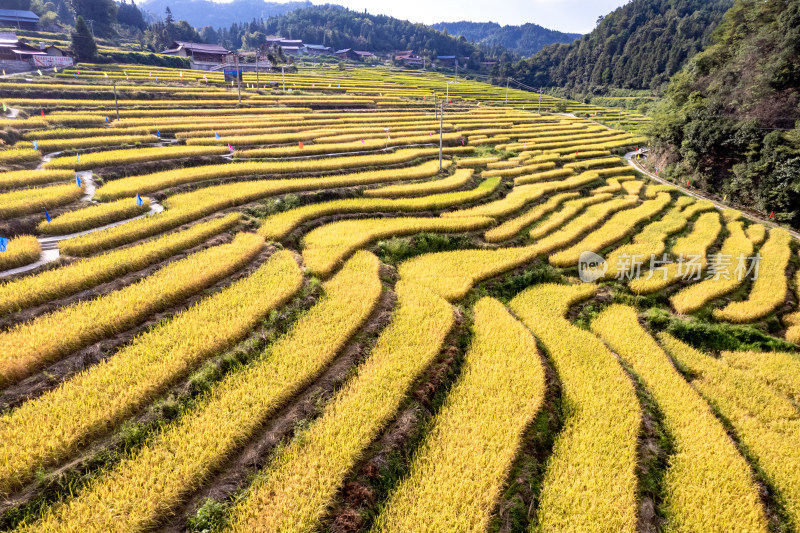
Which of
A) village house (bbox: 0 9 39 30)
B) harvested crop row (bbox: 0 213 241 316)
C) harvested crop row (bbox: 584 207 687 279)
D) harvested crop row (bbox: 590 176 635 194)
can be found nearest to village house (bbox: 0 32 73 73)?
village house (bbox: 0 9 39 30)

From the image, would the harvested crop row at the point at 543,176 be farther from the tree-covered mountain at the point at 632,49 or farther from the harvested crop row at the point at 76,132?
the tree-covered mountain at the point at 632,49

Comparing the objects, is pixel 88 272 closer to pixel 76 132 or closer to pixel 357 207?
pixel 357 207

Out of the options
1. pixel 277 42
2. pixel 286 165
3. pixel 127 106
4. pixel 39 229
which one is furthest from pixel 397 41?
pixel 39 229

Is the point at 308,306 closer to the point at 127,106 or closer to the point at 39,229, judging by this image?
the point at 39,229

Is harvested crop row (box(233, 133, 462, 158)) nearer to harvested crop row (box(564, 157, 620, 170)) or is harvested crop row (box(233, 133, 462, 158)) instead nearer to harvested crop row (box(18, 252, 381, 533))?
harvested crop row (box(564, 157, 620, 170))

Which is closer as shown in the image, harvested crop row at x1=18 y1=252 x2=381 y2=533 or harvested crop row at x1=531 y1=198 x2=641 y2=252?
harvested crop row at x1=18 y1=252 x2=381 y2=533

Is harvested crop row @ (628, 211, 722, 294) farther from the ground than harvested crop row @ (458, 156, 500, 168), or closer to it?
closer to it

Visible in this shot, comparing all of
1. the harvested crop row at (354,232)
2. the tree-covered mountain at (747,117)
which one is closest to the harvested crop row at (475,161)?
the harvested crop row at (354,232)
